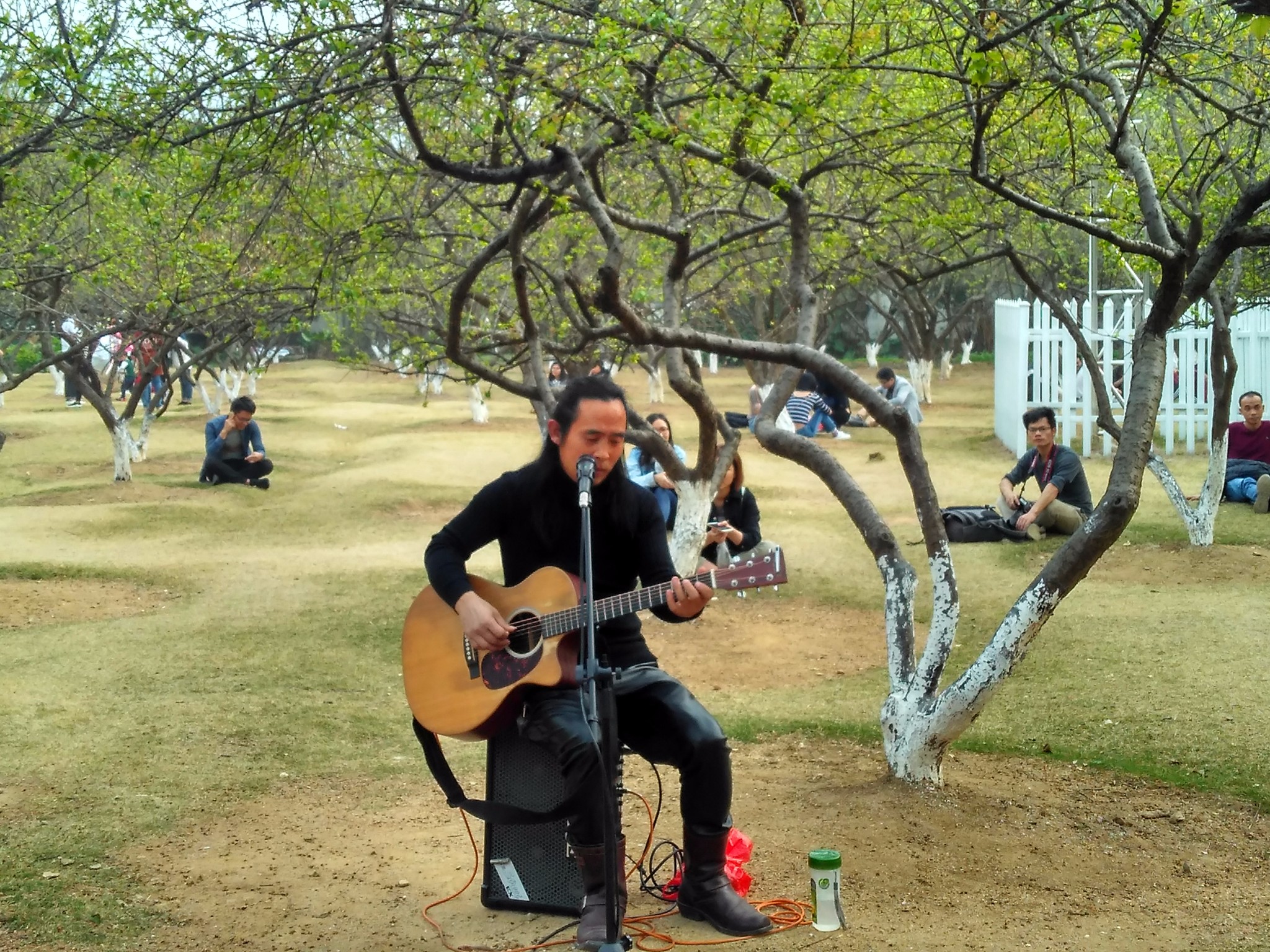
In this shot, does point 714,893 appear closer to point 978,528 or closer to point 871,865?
point 871,865

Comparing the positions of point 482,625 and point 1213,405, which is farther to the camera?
point 1213,405

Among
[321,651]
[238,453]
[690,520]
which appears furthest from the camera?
[238,453]

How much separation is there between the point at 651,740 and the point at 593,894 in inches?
18.9

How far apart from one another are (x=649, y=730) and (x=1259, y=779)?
9.32 ft

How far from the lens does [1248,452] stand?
14102 mm

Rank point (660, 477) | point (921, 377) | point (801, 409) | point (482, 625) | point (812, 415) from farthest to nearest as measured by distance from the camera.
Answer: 1. point (921, 377)
2. point (812, 415)
3. point (801, 409)
4. point (660, 477)
5. point (482, 625)

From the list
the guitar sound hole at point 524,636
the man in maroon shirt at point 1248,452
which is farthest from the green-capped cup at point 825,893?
the man in maroon shirt at point 1248,452

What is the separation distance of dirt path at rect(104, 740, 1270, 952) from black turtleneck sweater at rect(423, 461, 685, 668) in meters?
1.01

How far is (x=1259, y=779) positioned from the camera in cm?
577

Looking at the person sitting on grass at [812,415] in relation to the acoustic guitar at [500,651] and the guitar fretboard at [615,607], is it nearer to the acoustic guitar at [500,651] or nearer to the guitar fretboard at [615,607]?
the acoustic guitar at [500,651]

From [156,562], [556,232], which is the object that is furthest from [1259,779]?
[156,562]

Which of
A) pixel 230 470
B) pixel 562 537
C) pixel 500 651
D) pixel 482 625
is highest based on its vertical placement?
pixel 562 537

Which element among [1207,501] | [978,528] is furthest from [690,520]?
[1207,501]

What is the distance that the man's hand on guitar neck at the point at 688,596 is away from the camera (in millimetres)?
3994
